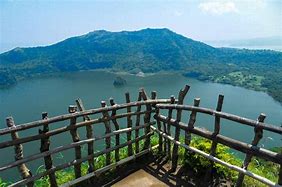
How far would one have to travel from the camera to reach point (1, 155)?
31.7m

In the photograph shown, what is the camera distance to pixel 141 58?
420 feet

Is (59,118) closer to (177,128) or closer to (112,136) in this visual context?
(112,136)

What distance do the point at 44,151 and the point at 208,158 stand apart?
2.39m

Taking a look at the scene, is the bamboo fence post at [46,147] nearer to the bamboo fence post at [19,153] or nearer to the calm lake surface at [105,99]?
the bamboo fence post at [19,153]

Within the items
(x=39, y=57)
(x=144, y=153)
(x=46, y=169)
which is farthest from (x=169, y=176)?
(x=39, y=57)

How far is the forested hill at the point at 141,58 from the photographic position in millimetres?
104688

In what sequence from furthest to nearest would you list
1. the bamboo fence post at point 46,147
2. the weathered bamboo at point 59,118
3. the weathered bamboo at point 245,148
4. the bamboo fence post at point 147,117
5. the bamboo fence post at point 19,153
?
the bamboo fence post at point 147,117 → the bamboo fence post at point 46,147 → the bamboo fence post at point 19,153 → the weathered bamboo at point 59,118 → the weathered bamboo at point 245,148

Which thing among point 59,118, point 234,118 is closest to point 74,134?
point 59,118

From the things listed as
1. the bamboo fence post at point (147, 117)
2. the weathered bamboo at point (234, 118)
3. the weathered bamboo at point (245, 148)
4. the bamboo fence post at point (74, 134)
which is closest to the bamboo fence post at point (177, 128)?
the weathered bamboo at point (234, 118)

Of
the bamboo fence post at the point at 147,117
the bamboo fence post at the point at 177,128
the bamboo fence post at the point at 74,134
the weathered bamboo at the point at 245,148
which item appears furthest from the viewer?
the bamboo fence post at the point at 147,117

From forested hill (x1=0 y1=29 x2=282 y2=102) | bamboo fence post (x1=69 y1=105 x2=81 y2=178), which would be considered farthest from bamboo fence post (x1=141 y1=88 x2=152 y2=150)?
forested hill (x1=0 y1=29 x2=282 y2=102)

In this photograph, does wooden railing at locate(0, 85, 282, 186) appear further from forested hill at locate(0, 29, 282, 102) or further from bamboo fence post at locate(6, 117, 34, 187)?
forested hill at locate(0, 29, 282, 102)

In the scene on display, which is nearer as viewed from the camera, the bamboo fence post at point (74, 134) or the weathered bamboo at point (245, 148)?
the weathered bamboo at point (245, 148)

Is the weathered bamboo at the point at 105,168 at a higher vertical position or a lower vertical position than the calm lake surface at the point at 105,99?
higher
